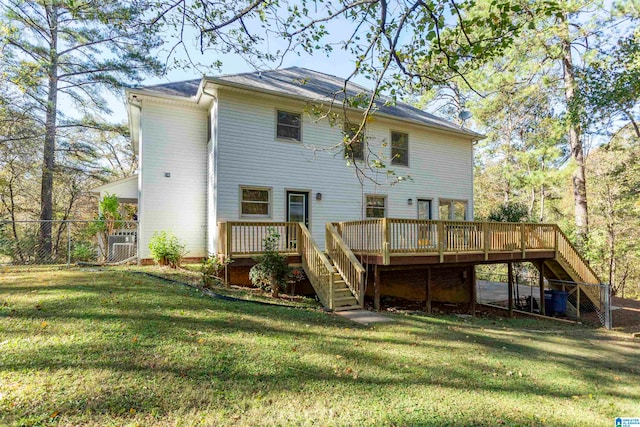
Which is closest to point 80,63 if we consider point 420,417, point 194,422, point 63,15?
point 63,15

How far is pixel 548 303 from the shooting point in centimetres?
1139

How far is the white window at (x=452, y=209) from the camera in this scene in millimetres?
13531

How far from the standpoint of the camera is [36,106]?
46.6 ft

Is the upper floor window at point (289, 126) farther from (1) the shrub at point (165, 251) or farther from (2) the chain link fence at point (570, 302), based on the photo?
(2) the chain link fence at point (570, 302)

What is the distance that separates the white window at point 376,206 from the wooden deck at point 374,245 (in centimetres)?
245

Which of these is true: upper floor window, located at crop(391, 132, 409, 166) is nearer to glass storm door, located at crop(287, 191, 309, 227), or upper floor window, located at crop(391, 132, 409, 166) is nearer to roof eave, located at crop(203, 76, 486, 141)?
roof eave, located at crop(203, 76, 486, 141)

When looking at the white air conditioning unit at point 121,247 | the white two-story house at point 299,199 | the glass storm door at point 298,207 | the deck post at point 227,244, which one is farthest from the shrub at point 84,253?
the glass storm door at point 298,207

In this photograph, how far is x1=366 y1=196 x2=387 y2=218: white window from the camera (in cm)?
1177

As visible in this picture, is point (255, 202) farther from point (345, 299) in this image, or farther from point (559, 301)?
point (559, 301)

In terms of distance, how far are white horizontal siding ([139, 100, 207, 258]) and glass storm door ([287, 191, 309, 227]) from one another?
2.91 m

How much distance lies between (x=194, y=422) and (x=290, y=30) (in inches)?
203

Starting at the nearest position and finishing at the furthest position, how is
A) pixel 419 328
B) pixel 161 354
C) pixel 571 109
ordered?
pixel 161 354 < pixel 419 328 < pixel 571 109

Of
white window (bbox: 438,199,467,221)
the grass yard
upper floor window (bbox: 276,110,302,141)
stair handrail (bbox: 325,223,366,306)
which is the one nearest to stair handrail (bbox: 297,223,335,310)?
stair handrail (bbox: 325,223,366,306)

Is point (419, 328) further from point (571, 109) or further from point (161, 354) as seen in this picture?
point (571, 109)
